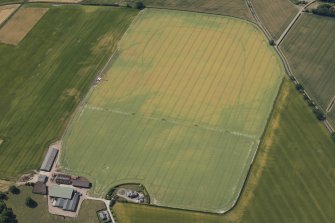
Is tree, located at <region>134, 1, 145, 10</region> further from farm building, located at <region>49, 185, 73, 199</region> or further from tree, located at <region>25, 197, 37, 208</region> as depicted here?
tree, located at <region>25, 197, 37, 208</region>

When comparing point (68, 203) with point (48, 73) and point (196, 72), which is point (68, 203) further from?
point (196, 72)

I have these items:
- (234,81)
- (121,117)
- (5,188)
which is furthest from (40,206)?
(234,81)

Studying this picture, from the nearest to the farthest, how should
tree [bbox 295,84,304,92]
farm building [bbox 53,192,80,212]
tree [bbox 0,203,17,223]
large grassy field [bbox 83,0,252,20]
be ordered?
1. tree [bbox 0,203,17,223]
2. farm building [bbox 53,192,80,212]
3. tree [bbox 295,84,304,92]
4. large grassy field [bbox 83,0,252,20]

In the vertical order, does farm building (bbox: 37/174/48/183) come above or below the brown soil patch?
below

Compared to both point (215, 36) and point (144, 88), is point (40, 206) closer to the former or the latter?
point (144, 88)

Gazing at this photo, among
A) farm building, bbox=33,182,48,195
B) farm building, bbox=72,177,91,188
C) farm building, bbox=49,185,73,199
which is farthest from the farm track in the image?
farm building, bbox=33,182,48,195

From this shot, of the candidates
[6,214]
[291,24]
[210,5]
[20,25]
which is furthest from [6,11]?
[291,24]
